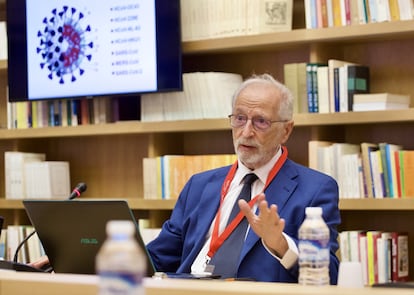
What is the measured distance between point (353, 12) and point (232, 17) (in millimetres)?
640

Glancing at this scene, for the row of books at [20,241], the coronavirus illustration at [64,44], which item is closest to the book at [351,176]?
the coronavirus illustration at [64,44]

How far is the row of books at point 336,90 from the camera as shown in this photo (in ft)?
13.0

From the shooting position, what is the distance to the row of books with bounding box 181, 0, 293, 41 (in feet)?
13.9

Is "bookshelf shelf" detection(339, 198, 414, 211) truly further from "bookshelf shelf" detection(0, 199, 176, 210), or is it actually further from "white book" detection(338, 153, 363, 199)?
"bookshelf shelf" detection(0, 199, 176, 210)

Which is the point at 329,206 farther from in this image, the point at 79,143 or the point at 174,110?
the point at 79,143

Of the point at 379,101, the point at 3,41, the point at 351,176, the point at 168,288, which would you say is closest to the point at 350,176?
the point at 351,176

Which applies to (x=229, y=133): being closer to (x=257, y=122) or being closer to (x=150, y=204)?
(x=150, y=204)

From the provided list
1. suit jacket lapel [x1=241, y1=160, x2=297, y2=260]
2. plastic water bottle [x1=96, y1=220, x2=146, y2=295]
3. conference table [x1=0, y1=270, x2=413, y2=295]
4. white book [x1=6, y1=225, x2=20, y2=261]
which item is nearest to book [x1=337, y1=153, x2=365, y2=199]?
suit jacket lapel [x1=241, y1=160, x2=297, y2=260]

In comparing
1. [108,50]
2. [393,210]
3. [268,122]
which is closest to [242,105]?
[268,122]

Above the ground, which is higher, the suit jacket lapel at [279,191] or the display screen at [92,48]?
the display screen at [92,48]

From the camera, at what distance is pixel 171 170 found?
448 centimetres

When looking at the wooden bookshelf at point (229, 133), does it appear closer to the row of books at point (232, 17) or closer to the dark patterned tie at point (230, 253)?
the row of books at point (232, 17)

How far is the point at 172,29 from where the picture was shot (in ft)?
14.5

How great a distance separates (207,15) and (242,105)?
1.32 metres
